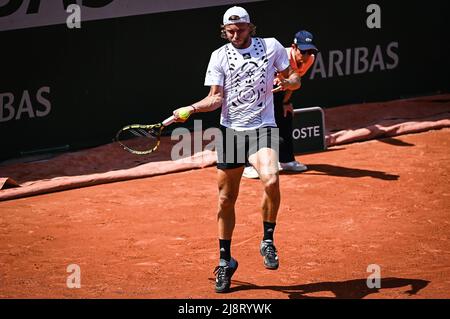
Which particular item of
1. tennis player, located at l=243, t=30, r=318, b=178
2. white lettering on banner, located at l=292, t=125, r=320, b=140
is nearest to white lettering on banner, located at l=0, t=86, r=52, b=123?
tennis player, located at l=243, t=30, r=318, b=178

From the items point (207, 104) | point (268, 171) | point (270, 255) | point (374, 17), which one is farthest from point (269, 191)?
point (374, 17)

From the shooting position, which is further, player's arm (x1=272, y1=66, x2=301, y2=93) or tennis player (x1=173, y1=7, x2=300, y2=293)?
player's arm (x1=272, y1=66, x2=301, y2=93)

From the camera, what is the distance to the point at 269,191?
7.78 metres

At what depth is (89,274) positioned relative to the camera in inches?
325

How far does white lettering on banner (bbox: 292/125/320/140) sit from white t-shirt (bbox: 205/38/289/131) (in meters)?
4.75

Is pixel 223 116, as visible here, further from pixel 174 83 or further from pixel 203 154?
pixel 174 83

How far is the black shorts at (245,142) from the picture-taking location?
7758 mm

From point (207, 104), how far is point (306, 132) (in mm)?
5262

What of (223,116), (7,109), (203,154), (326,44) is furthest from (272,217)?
(326,44)

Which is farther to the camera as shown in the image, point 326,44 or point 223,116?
point 326,44

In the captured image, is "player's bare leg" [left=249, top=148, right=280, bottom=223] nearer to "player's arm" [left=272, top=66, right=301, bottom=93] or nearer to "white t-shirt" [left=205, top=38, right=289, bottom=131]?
"white t-shirt" [left=205, top=38, right=289, bottom=131]

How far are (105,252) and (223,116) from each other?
2.00m

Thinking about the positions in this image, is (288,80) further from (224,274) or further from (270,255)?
(224,274)

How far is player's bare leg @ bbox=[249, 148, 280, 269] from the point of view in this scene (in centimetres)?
769
